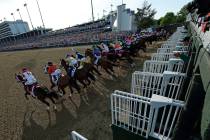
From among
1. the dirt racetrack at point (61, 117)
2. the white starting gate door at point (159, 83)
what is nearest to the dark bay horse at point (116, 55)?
the dirt racetrack at point (61, 117)

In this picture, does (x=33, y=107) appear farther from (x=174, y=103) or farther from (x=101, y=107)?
(x=174, y=103)

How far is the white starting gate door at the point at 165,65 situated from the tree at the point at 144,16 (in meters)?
26.9

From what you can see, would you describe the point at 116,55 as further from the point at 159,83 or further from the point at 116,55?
the point at 159,83

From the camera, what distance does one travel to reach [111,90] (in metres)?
6.20

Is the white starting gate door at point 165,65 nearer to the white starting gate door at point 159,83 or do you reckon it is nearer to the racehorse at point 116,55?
the white starting gate door at point 159,83

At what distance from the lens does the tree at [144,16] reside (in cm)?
2991

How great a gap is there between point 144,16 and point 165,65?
2859 cm

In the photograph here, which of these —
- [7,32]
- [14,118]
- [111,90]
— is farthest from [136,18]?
[7,32]

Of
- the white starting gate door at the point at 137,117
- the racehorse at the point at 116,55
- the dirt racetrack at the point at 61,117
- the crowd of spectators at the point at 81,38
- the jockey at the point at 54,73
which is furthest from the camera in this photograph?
the crowd of spectators at the point at 81,38

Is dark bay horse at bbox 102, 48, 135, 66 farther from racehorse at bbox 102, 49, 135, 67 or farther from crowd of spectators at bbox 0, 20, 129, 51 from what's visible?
crowd of spectators at bbox 0, 20, 129, 51

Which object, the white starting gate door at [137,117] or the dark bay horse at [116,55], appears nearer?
the white starting gate door at [137,117]

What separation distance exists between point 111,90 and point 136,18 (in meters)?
27.7

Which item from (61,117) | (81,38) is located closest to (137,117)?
(61,117)

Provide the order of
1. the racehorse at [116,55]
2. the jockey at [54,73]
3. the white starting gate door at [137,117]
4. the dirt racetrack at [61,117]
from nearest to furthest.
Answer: the white starting gate door at [137,117] → the dirt racetrack at [61,117] → the jockey at [54,73] → the racehorse at [116,55]
